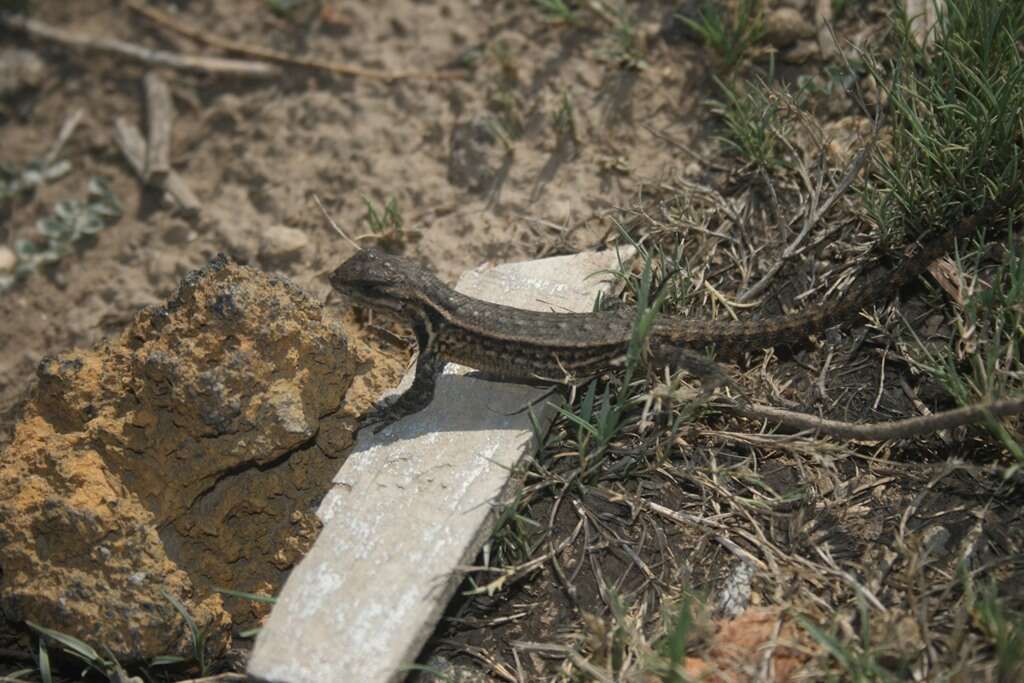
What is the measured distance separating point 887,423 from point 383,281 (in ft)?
9.08

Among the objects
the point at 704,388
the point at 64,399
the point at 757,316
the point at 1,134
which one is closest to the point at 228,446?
the point at 64,399

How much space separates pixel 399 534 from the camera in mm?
4527

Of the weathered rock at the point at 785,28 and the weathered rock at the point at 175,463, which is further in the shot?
the weathered rock at the point at 785,28

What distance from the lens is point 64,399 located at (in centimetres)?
493

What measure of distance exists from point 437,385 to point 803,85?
3.22 meters

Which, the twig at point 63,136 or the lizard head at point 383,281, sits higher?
the twig at point 63,136

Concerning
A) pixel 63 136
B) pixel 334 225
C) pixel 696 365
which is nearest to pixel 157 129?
pixel 63 136

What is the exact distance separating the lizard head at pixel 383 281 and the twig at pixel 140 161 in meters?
2.54

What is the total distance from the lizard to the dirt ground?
0.47 meters

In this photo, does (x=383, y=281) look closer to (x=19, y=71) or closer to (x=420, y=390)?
(x=420, y=390)

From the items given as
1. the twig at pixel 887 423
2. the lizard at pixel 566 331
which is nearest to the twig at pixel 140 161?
the lizard at pixel 566 331

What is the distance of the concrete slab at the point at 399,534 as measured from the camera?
13.6 feet

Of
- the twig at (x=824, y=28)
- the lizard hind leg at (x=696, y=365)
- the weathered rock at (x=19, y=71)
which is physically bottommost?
the lizard hind leg at (x=696, y=365)

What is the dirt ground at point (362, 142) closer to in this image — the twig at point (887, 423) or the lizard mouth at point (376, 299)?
the lizard mouth at point (376, 299)
